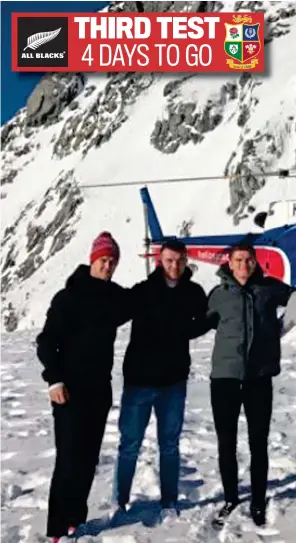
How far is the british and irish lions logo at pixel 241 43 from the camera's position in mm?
16278

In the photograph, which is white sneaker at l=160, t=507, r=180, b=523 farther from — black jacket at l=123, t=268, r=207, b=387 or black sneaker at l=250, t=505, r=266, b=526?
black jacket at l=123, t=268, r=207, b=387

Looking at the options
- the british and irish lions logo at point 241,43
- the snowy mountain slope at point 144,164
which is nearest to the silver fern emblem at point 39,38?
the british and irish lions logo at point 241,43

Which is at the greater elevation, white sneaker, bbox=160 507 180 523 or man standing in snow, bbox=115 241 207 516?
man standing in snow, bbox=115 241 207 516

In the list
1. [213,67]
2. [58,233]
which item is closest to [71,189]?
[58,233]

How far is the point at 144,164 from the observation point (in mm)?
46375

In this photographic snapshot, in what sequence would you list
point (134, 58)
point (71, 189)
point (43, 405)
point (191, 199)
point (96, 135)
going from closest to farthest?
1. point (43, 405)
2. point (134, 58)
3. point (191, 199)
4. point (71, 189)
5. point (96, 135)

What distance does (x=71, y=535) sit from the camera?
13.3ft

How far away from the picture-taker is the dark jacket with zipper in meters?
4.12

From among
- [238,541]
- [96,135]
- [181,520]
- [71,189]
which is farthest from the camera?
[96,135]

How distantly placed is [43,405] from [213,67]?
12.6 meters

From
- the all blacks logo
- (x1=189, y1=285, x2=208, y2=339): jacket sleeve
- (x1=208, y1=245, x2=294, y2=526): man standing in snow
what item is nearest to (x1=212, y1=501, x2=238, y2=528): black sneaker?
(x1=208, y1=245, x2=294, y2=526): man standing in snow

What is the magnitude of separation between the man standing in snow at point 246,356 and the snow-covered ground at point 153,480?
0.67 ft

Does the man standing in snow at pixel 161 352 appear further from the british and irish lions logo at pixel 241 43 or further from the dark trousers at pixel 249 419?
the british and irish lions logo at pixel 241 43

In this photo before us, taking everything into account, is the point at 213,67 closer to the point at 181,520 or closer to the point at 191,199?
the point at 181,520
